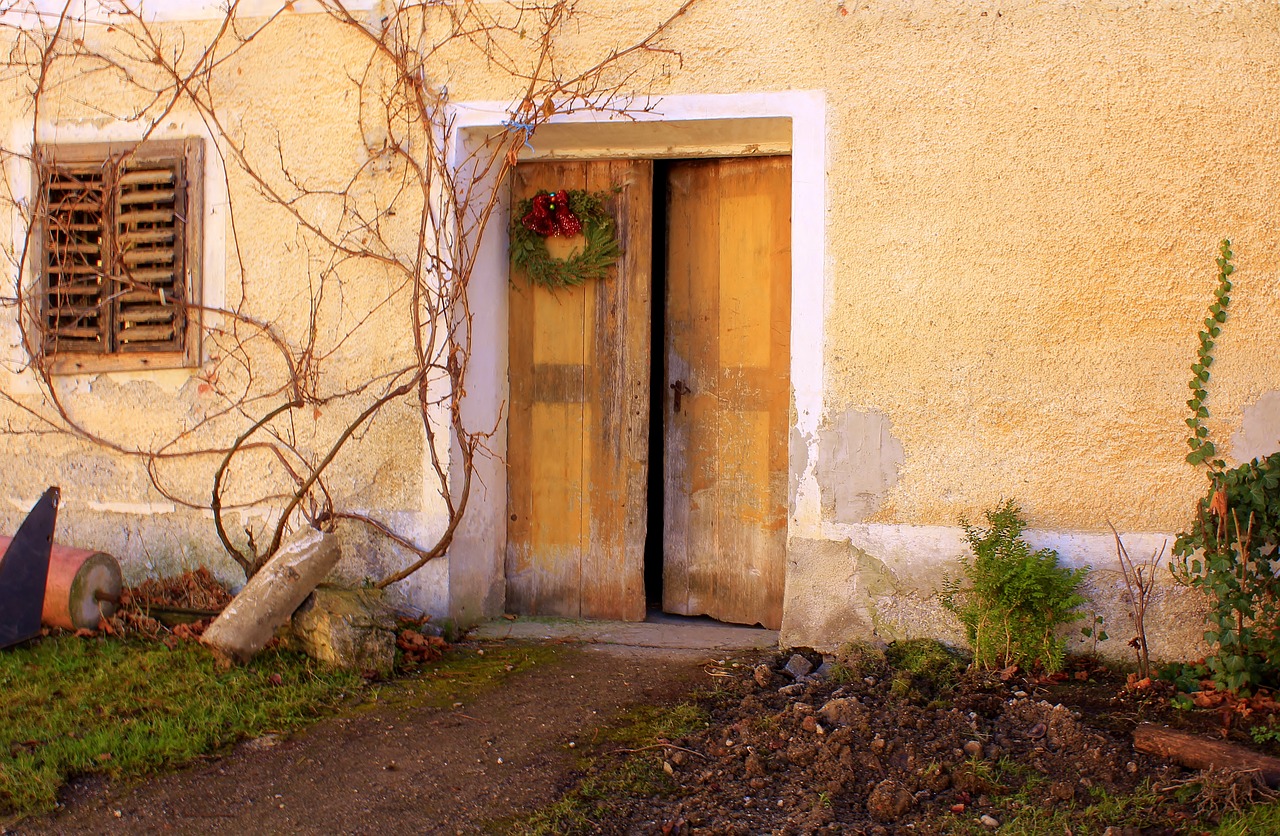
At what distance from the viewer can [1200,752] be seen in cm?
300

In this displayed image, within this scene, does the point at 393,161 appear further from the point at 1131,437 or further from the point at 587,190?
the point at 1131,437

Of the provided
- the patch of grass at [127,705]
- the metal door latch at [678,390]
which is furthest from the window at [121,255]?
the metal door latch at [678,390]

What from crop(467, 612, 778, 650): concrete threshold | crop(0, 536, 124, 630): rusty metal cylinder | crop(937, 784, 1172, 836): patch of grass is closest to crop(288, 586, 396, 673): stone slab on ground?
crop(467, 612, 778, 650): concrete threshold

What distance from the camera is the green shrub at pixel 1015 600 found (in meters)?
3.67

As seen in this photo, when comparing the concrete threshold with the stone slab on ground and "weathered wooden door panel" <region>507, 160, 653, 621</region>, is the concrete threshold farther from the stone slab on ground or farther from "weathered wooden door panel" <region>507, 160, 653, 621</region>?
the stone slab on ground

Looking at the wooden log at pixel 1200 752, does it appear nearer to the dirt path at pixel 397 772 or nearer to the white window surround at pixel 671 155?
the white window surround at pixel 671 155

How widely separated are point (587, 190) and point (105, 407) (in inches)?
99.4

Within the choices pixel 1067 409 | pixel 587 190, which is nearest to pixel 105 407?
pixel 587 190

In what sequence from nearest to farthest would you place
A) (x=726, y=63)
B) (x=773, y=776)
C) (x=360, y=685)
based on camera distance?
(x=773, y=776)
(x=360, y=685)
(x=726, y=63)

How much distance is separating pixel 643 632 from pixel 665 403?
1.10 metres

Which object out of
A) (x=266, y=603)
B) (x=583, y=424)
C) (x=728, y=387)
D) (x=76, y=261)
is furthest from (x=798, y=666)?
(x=76, y=261)

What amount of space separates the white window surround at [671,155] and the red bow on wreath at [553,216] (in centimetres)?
18

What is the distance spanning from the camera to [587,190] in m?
4.74

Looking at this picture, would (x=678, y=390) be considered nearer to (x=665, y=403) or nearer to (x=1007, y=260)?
(x=665, y=403)
